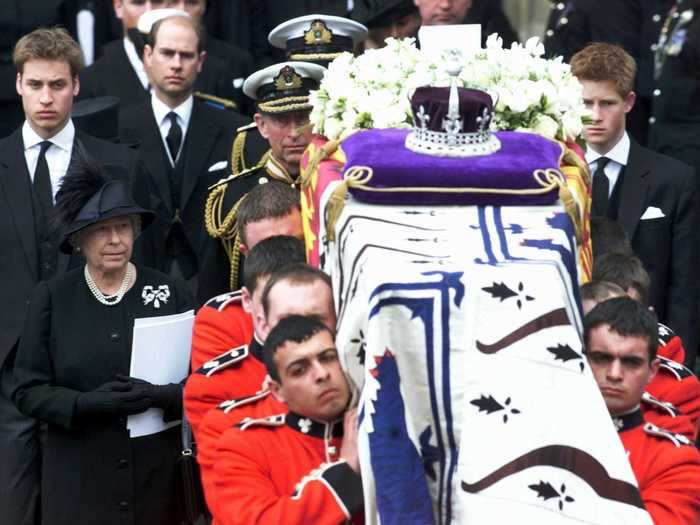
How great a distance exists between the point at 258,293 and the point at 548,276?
3.42 feet

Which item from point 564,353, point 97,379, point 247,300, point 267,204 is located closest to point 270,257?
point 247,300

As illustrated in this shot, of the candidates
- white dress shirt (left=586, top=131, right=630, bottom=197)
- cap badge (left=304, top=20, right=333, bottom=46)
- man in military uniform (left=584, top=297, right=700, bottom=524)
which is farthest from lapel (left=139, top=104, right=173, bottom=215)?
man in military uniform (left=584, top=297, right=700, bottom=524)

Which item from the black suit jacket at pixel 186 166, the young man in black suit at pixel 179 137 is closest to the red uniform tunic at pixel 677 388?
the black suit jacket at pixel 186 166

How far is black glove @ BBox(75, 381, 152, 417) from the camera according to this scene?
22.6 ft

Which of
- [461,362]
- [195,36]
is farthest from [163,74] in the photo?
[461,362]

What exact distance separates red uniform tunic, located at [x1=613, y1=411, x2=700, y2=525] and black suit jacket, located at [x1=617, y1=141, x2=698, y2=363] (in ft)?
8.50

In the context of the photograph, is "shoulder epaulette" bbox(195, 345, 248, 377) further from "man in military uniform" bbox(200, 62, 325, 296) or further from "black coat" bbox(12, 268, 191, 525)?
"man in military uniform" bbox(200, 62, 325, 296)

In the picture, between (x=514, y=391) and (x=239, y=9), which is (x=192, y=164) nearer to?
(x=239, y=9)

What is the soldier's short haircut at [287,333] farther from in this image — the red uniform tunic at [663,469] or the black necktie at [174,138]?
the black necktie at [174,138]

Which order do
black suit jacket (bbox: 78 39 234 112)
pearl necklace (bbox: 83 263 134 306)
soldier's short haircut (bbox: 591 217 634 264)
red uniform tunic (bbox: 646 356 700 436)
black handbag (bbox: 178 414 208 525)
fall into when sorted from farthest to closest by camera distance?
black suit jacket (bbox: 78 39 234 112) → pearl necklace (bbox: 83 263 134 306) → black handbag (bbox: 178 414 208 525) → soldier's short haircut (bbox: 591 217 634 264) → red uniform tunic (bbox: 646 356 700 436)

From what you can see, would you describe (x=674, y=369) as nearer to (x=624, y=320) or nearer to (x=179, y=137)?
(x=624, y=320)

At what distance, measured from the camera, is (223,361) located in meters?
5.93

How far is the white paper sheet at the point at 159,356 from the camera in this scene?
6.95m

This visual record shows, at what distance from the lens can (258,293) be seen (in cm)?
575
